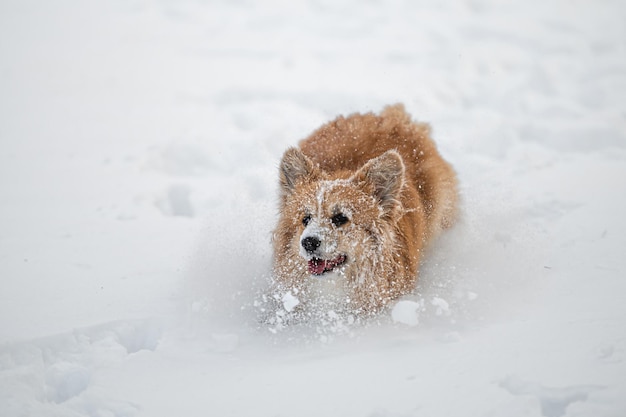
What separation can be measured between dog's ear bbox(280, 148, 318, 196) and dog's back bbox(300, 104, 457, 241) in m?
0.28

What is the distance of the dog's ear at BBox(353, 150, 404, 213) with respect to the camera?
372 cm

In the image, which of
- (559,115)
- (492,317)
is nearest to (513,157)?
(559,115)

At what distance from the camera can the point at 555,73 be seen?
7.62 meters

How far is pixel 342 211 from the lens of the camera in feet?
12.1

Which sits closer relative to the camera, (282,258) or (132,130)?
(282,258)

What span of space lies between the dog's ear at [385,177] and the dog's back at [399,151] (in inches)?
12.0

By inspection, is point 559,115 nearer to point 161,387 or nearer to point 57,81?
point 161,387

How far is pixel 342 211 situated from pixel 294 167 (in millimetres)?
491

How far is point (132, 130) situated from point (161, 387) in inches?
183

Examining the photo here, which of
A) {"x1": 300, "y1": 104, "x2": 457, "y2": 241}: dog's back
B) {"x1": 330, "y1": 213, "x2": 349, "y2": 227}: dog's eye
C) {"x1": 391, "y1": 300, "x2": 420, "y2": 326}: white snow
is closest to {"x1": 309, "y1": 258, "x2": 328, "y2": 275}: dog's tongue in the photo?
{"x1": 330, "y1": 213, "x2": 349, "y2": 227}: dog's eye

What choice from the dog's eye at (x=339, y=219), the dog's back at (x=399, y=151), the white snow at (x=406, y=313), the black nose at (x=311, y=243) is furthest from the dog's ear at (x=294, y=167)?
the white snow at (x=406, y=313)

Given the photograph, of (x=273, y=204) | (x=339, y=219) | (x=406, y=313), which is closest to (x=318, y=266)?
(x=339, y=219)

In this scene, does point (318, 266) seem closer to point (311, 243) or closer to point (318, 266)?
point (318, 266)

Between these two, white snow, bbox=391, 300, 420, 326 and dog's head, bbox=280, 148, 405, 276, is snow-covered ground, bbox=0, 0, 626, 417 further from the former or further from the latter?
dog's head, bbox=280, 148, 405, 276
